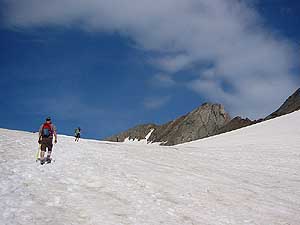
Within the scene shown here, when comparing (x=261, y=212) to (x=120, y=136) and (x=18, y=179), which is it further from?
(x=120, y=136)

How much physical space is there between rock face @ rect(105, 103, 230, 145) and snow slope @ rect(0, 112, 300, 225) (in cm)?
12295

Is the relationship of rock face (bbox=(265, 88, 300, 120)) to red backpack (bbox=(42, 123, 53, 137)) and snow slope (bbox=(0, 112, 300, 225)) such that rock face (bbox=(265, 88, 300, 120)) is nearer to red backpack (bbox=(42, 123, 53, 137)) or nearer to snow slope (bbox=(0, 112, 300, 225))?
snow slope (bbox=(0, 112, 300, 225))

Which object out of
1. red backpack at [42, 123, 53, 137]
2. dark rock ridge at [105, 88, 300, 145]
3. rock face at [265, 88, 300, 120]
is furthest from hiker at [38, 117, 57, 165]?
dark rock ridge at [105, 88, 300, 145]

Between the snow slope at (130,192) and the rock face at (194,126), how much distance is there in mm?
122945

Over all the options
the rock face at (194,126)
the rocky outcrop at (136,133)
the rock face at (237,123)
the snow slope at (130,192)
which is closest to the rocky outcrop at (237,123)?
the rock face at (237,123)

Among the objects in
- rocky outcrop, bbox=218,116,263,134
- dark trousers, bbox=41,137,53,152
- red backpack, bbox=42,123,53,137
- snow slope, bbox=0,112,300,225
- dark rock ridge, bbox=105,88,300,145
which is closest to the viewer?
snow slope, bbox=0,112,300,225

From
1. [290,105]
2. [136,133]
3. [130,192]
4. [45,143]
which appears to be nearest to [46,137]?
[45,143]

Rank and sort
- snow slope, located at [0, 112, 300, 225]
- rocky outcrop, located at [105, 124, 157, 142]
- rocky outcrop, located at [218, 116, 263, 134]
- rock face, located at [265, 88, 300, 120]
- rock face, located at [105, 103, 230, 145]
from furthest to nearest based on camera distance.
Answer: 1. rocky outcrop, located at [105, 124, 157, 142]
2. rock face, located at [105, 103, 230, 145]
3. rocky outcrop, located at [218, 116, 263, 134]
4. rock face, located at [265, 88, 300, 120]
5. snow slope, located at [0, 112, 300, 225]

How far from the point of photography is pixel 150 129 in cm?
17662

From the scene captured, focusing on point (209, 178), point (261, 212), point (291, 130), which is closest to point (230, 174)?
point (209, 178)

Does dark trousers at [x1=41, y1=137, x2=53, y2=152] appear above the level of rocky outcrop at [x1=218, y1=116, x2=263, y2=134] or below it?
below

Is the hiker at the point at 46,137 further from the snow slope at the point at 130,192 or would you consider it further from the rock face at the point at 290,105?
the rock face at the point at 290,105

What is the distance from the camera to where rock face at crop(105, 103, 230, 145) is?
489 feet

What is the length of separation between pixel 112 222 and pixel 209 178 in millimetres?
10449
